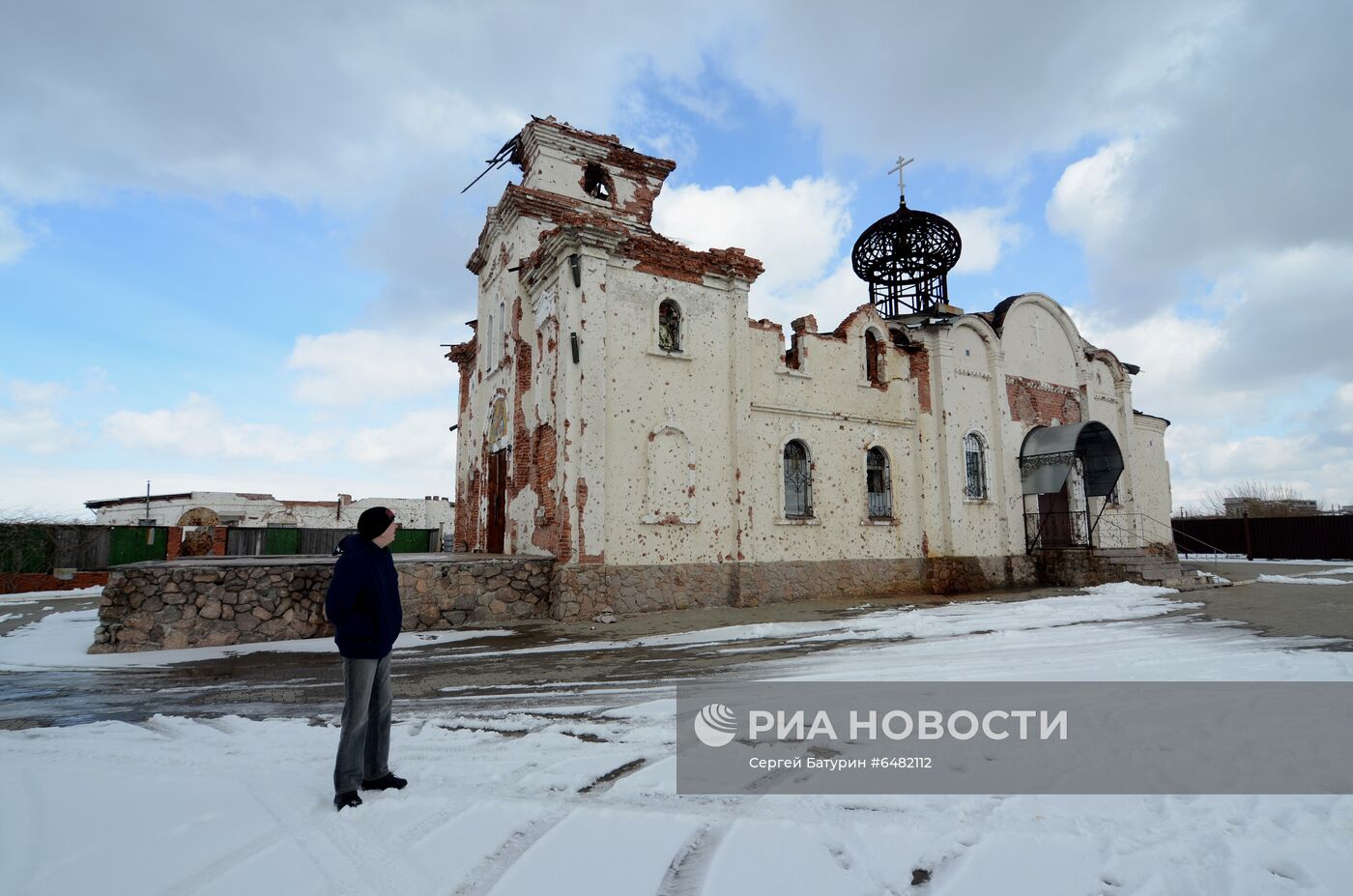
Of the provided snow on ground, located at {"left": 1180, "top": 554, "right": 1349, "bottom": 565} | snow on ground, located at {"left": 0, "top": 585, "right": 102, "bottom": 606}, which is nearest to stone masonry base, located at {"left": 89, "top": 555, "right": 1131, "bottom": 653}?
snow on ground, located at {"left": 0, "top": 585, "right": 102, "bottom": 606}

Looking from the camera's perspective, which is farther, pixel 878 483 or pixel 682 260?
pixel 878 483

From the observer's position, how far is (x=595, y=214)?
52.8 feet

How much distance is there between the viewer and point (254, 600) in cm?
1042

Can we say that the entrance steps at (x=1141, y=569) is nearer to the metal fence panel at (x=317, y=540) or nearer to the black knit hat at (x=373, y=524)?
the black knit hat at (x=373, y=524)

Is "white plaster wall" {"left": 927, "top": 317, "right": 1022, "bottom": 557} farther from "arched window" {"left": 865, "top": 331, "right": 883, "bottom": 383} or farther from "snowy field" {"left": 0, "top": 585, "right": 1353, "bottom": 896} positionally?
"snowy field" {"left": 0, "top": 585, "right": 1353, "bottom": 896}

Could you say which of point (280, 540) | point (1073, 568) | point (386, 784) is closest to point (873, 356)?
point (1073, 568)

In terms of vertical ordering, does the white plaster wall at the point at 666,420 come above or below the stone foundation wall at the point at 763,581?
above

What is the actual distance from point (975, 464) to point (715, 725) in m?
16.2

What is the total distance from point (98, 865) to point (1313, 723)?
276 inches

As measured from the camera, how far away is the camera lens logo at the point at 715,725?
4.69 meters

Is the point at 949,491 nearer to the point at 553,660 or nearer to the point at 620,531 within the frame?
the point at 620,531

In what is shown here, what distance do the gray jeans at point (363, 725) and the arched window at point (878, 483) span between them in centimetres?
1456

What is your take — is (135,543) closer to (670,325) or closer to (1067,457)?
(670,325)

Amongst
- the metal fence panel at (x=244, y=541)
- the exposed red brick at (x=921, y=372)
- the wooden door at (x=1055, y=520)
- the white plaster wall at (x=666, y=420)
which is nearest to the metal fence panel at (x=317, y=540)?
the metal fence panel at (x=244, y=541)
